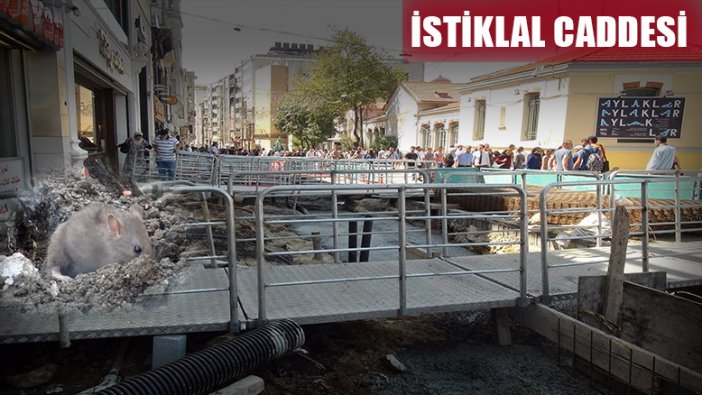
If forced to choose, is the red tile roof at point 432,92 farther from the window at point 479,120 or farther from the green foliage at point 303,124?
the green foliage at point 303,124

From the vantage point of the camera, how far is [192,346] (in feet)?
12.2

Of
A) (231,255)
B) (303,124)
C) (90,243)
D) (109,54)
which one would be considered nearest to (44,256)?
(90,243)

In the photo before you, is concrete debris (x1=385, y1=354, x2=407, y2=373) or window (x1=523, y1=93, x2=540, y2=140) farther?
window (x1=523, y1=93, x2=540, y2=140)

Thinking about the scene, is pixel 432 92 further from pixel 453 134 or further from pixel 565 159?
pixel 565 159

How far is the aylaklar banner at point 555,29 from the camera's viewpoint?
13.7 m

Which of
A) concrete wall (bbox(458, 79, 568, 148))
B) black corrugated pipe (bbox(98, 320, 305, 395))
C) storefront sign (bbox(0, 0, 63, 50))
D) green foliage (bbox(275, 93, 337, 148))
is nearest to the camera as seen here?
black corrugated pipe (bbox(98, 320, 305, 395))

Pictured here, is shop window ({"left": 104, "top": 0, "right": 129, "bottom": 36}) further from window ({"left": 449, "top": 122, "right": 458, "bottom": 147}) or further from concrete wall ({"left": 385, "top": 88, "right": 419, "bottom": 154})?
concrete wall ({"left": 385, "top": 88, "right": 419, "bottom": 154})

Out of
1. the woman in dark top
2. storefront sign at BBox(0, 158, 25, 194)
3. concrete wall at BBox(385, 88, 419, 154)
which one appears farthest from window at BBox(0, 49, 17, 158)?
concrete wall at BBox(385, 88, 419, 154)

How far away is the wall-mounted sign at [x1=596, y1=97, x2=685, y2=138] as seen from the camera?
59.3 feet

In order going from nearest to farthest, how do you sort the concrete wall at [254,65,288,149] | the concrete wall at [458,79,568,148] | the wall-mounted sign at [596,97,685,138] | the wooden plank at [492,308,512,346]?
the wooden plank at [492,308,512,346] < the wall-mounted sign at [596,97,685,138] < the concrete wall at [458,79,568,148] < the concrete wall at [254,65,288,149]

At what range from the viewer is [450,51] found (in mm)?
14930

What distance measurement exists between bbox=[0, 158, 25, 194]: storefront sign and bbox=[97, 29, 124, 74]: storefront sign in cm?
430

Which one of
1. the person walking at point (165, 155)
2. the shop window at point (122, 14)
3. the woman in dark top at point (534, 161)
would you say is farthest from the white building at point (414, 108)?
the person walking at point (165, 155)

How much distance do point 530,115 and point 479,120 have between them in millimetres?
3897
